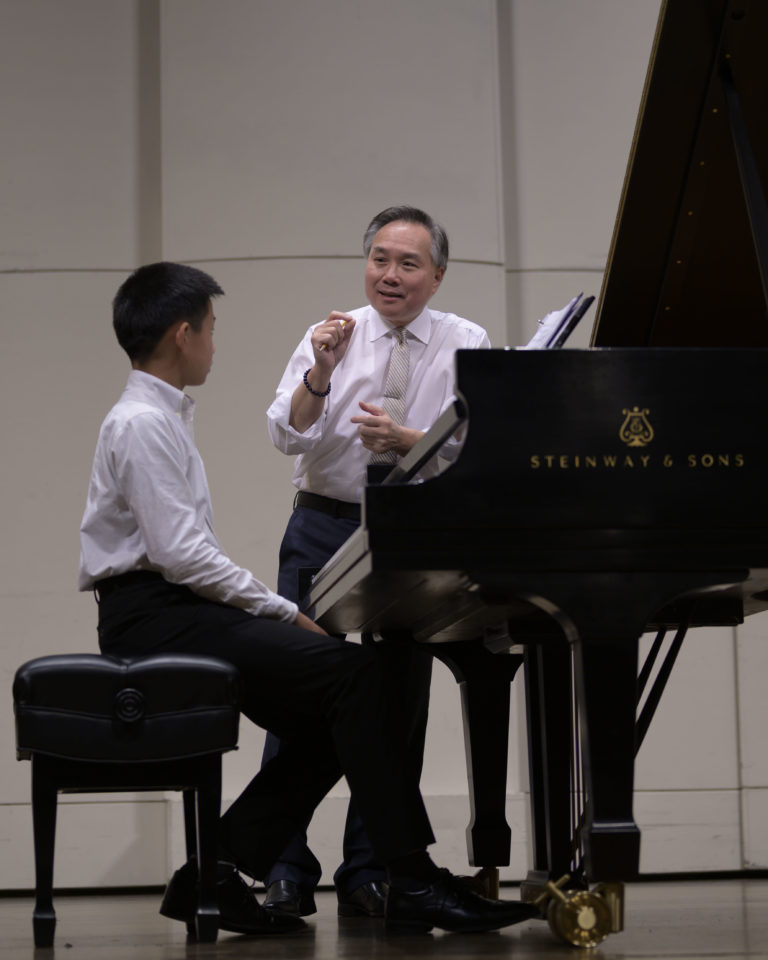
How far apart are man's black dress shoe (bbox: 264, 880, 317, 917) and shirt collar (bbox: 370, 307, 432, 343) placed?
133 centimetres

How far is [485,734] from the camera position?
2.81 m

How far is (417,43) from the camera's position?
447cm

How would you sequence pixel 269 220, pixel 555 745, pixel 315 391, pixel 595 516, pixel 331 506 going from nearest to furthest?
pixel 595 516 → pixel 555 745 → pixel 315 391 → pixel 331 506 → pixel 269 220

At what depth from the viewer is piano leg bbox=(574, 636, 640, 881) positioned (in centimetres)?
204

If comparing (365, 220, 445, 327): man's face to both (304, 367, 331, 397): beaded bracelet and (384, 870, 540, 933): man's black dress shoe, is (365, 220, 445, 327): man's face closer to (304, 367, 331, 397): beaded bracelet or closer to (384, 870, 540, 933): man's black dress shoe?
(304, 367, 331, 397): beaded bracelet

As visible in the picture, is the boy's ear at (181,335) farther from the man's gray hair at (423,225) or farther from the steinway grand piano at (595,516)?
the man's gray hair at (423,225)

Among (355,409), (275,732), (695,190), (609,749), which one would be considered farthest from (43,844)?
(695,190)

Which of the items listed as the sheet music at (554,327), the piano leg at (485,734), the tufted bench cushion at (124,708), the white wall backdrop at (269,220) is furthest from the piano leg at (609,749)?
the white wall backdrop at (269,220)

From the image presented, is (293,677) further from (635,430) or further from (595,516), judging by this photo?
(635,430)

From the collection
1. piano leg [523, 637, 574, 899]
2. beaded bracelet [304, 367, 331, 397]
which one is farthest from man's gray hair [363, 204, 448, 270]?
piano leg [523, 637, 574, 899]

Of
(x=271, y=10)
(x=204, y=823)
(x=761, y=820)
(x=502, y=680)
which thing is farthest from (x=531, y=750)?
(x=271, y=10)

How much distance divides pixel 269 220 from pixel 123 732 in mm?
2517

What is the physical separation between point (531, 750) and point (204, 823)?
2.24 ft

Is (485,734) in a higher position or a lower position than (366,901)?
higher
